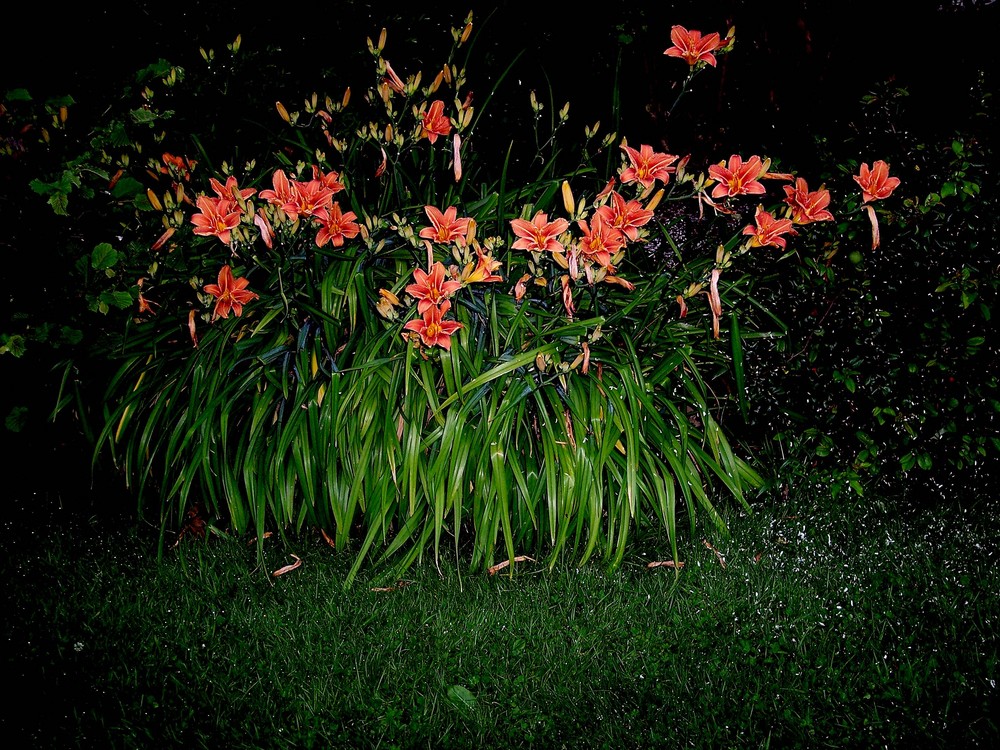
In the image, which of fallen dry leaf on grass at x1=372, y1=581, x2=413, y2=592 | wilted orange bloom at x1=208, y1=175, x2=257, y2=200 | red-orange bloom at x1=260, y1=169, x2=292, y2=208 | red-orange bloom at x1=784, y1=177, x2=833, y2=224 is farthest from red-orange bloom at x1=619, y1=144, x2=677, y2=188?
fallen dry leaf on grass at x1=372, y1=581, x2=413, y2=592

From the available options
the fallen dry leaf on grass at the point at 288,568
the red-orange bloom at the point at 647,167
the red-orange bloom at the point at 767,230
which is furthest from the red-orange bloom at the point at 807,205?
the fallen dry leaf on grass at the point at 288,568

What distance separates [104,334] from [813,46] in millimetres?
3213

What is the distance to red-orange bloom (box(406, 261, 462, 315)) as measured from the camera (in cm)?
249

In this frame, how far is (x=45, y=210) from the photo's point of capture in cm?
270

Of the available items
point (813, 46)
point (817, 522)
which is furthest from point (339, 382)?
point (813, 46)

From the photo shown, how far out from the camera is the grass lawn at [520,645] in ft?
6.73

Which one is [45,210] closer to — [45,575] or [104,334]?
[104,334]

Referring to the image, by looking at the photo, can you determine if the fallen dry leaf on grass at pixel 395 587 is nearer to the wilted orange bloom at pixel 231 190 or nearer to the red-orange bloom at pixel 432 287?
the red-orange bloom at pixel 432 287

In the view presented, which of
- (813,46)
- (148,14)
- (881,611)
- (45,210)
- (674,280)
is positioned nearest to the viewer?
(881,611)

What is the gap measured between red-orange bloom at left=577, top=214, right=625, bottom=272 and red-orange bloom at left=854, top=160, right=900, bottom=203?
0.87 m

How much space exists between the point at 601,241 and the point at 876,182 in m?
0.97

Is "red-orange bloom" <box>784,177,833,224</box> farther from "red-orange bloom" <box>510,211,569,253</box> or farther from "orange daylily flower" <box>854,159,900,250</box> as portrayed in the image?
"red-orange bloom" <box>510,211,569,253</box>

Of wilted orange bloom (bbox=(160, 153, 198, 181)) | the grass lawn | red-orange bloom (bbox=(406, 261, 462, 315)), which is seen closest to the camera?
the grass lawn

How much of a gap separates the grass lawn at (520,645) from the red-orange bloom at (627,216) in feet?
3.86
